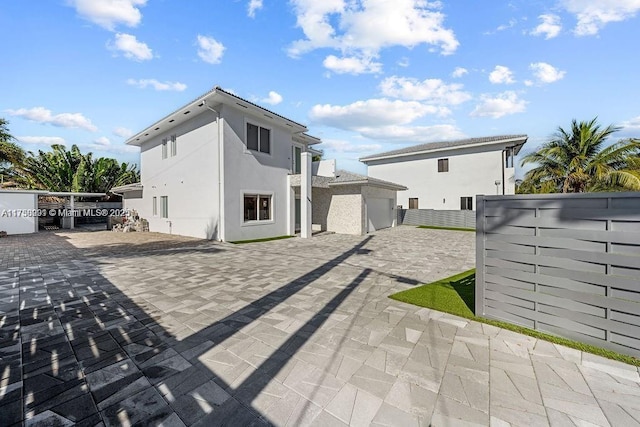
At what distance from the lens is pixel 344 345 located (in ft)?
11.7

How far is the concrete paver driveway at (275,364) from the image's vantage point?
2.38 meters

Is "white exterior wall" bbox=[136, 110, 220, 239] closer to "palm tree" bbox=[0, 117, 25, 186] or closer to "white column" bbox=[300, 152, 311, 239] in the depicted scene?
"white column" bbox=[300, 152, 311, 239]

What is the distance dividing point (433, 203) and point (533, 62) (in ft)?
48.1

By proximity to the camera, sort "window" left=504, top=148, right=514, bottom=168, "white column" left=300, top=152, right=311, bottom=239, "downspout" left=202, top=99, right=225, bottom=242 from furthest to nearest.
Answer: "window" left=504, top=148, right=514, bottom=168, "white column" left=300, top=152, right=311, bottom=239, "downspout" left=202, top=99, right=225, bottom=242

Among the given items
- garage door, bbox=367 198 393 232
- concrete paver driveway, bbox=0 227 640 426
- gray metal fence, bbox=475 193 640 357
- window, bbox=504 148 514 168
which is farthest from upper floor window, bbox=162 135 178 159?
window, bbox=504 148 514 168

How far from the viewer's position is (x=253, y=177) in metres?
14.4

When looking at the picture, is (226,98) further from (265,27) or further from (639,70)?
(639,70)

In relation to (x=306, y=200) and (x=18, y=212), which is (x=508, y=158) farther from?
(x=18, y=212)

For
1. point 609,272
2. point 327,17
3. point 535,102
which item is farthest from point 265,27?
point 609,272

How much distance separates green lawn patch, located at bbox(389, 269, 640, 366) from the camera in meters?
3.35

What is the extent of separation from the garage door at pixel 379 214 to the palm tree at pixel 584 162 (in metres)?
9.30

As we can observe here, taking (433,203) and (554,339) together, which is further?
(433,203)

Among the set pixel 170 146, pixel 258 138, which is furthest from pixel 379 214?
pixel 170 146

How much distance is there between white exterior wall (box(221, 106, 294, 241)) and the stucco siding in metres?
3.47
